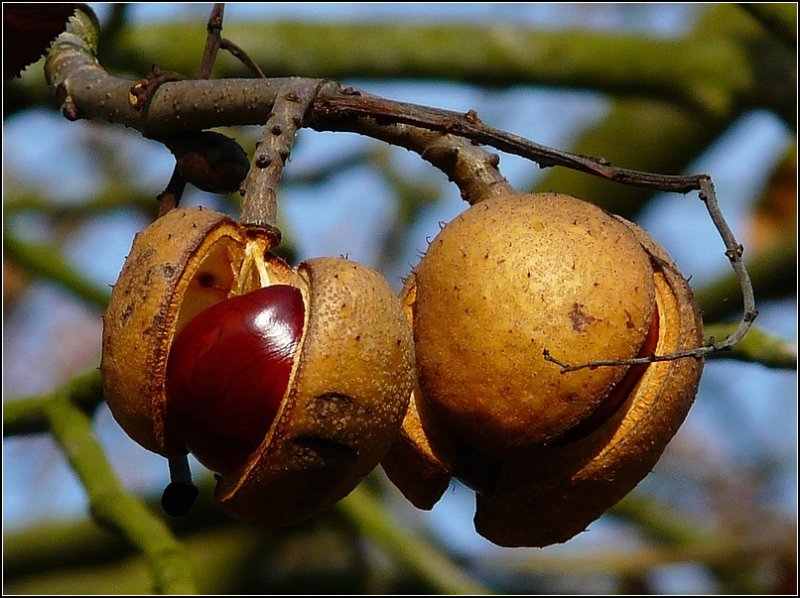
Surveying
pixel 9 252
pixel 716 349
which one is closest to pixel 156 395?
pixel 716 349

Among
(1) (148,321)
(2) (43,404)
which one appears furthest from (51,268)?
(1) (148,321)

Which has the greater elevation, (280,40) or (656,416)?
(280,40)

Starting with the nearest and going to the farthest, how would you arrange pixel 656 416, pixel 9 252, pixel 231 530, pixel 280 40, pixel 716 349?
pixel 716 349 < pixel 656 416 < pixel 9 252 < pixel 280 40 < pixel 231 530

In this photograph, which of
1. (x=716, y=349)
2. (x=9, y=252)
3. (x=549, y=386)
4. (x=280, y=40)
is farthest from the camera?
(x=280, y=40)

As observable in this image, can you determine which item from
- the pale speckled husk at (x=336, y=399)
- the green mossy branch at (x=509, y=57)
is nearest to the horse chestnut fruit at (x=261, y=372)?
the pale speckled husk at (x=336, y=399)

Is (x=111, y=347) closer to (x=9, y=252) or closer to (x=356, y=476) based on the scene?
(x=356, y=476)

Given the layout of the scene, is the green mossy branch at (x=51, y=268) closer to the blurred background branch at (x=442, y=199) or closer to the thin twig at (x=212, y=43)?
the blurred background branch at (x=442, y=199)
